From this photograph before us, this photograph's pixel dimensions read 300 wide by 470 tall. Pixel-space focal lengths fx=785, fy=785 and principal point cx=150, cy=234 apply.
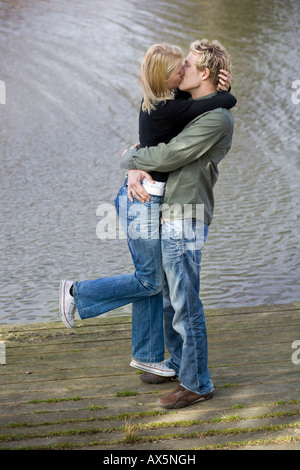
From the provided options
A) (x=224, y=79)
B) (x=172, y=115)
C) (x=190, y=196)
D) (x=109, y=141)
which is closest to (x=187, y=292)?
(x=190, y=196)

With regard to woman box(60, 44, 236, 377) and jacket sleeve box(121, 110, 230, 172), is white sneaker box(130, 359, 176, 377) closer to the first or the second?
woman box(60, 44, 236, 377)

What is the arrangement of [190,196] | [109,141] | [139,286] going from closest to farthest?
1. [190,196]
2. [139,286]
3. [109,141]

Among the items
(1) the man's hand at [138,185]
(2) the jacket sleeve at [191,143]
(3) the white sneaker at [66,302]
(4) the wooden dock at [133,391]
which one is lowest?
(4) the wooden dock at [133,391]

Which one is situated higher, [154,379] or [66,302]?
[66,302]

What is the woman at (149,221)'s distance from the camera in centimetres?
283

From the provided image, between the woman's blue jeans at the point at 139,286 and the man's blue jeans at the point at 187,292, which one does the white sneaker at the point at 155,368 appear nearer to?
the woman's blue jeans at the point at 139,286

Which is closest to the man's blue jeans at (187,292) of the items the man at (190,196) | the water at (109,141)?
the man at (190,196)

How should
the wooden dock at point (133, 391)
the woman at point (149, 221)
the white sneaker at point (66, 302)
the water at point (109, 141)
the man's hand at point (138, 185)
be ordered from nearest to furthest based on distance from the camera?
1. the wooden dock at point (133, 391)
2. the woman at point (149, 221)
3. the man's hand at point (138, 185)
4. the white sneaker at point (66, 302)
5. the water at point (109, 141)

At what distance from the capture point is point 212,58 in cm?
284

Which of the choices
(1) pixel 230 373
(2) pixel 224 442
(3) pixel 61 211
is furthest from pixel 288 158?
(2) pixel 224 442

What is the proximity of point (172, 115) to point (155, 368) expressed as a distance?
1053mm

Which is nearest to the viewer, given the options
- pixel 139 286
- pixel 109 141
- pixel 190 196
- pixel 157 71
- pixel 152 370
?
pixel 157 71

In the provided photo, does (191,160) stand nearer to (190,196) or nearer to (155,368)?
(190,196)

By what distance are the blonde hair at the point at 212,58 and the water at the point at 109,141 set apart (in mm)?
2103
